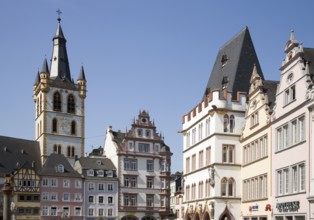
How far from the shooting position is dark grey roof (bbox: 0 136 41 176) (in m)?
96.0

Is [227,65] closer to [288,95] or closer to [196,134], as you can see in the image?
[196,134]

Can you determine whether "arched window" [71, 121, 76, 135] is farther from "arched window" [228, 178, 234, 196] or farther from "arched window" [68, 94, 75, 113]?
"arched window" [228, 178, 234, 196]

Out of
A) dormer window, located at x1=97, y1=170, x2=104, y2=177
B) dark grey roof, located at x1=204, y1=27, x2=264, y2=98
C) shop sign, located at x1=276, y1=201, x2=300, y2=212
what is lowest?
shop sign, located at x1=276, y1=201, x2=300, y2=212

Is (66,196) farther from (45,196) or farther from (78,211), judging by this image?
(45,196)

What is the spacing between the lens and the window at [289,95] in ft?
124

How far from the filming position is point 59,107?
4296 inches

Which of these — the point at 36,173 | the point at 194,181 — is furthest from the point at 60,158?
the point at 194,181

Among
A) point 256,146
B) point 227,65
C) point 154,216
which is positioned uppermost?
point 227,65

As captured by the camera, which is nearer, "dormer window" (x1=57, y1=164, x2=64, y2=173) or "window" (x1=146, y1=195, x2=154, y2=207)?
"dormer window" (x1=57, y1=164, x2=64, y2=173)

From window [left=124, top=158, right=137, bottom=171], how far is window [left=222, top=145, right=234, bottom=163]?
164 ft

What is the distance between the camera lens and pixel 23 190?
294 feet

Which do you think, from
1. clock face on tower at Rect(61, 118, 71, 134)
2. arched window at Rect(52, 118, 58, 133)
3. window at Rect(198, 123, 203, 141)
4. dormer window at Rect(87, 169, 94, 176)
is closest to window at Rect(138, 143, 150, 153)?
dormer window at Rect(87, 169, 94, 176)

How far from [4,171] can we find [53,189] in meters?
8.85

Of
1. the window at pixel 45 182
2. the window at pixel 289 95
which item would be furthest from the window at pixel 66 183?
the window at pixel 289 95
